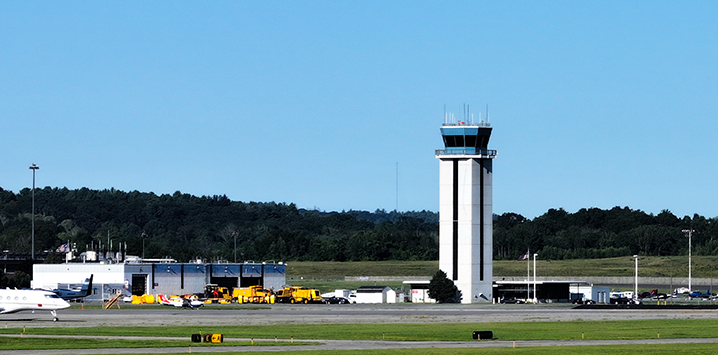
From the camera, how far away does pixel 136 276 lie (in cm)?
15900

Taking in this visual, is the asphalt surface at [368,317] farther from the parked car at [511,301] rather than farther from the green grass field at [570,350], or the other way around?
the parked car at [511,301]

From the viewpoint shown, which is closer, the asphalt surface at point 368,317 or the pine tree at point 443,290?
the asphalt surface at point 368,317

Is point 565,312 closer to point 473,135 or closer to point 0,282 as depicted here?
point 473,135

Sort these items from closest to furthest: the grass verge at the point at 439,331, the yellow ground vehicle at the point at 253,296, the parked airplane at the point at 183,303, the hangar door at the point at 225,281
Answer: the grass verge at the point at 439,331, the parked airplane at the point at 183,303, the yellow ground vehicle at the point at 253,296, the hangar door at the point at 225,281

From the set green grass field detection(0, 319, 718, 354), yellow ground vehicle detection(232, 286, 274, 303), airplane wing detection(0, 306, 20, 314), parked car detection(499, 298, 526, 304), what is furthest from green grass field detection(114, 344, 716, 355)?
yellow ground vehicle detection(232, 286, 274, 303)

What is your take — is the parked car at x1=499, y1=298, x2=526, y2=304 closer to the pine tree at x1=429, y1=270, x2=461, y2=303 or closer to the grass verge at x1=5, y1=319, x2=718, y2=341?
the pine tree at x1=429, y1=270, x2=461, y2=303

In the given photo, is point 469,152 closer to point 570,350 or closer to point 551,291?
point 551,291

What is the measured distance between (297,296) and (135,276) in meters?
28.1

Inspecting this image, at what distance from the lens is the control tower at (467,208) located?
5787 inches

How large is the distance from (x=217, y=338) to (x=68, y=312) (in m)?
46.4

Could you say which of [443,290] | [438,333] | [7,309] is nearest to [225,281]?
[443,290]

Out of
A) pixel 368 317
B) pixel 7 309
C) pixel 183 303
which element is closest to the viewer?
pixel 7 309

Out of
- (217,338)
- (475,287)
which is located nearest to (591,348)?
(217,338)

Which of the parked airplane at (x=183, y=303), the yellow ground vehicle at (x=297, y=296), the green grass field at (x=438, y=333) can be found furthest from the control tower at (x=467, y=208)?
the green grass field at (x=438, y=333)
